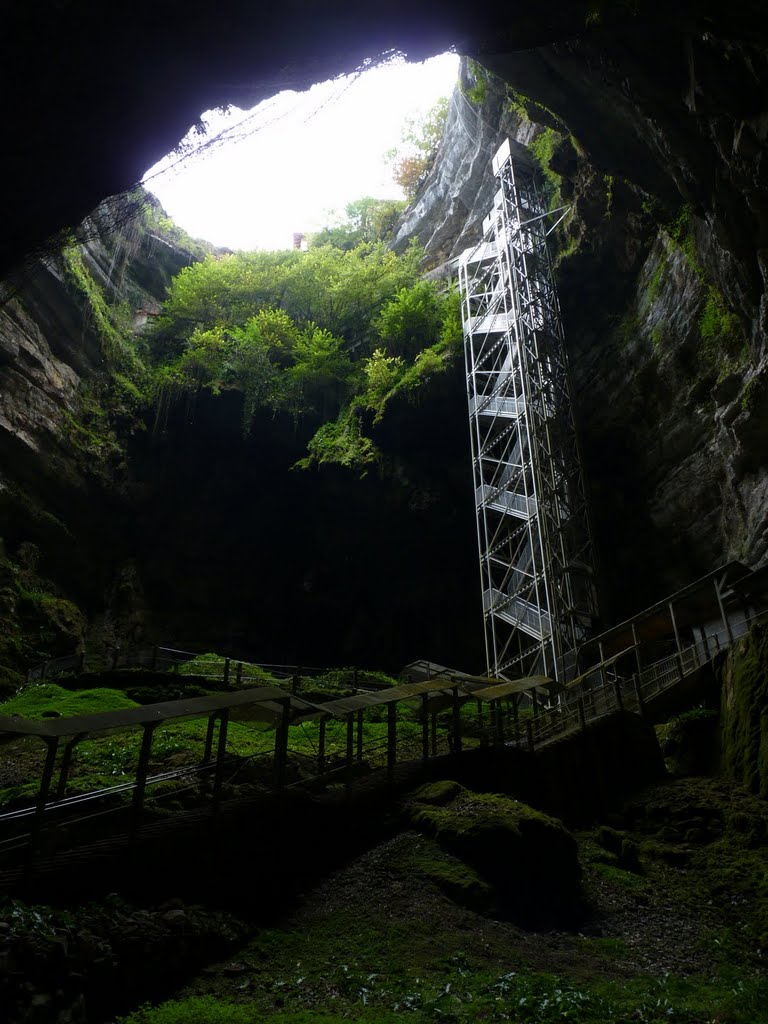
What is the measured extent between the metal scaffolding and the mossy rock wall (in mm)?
6793

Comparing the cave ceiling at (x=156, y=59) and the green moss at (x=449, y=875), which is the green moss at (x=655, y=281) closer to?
the cave ceiling at (x=156, y=59)

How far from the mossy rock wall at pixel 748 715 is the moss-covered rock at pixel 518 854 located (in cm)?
383

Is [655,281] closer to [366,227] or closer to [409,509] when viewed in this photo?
[409,509]

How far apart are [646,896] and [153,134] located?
13258 mm

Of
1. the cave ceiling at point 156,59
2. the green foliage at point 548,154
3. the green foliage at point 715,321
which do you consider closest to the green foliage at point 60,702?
the cave ceiling at point 156,59

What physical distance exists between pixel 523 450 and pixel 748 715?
42.0ft

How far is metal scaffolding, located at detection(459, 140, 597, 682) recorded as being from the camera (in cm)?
2025

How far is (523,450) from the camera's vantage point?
22422 millimetres

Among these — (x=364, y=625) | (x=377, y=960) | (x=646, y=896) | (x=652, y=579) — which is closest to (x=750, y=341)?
(x=652, y=579)

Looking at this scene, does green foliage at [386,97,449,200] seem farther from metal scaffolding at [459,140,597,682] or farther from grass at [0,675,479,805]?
grass at [0,675,479,805]

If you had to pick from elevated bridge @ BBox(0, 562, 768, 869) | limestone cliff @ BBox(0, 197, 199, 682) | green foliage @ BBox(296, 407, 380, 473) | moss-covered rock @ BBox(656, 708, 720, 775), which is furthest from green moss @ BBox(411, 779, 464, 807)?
green foliage @ BBox(296, 407, 380, 473)

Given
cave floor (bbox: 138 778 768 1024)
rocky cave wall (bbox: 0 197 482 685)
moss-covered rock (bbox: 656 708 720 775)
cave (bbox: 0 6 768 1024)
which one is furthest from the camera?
rocky cave wall (bbox: 0 197 482 685)

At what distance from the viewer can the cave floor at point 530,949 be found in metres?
5.46

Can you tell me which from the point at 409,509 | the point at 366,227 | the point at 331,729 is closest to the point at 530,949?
the point at 331,729
